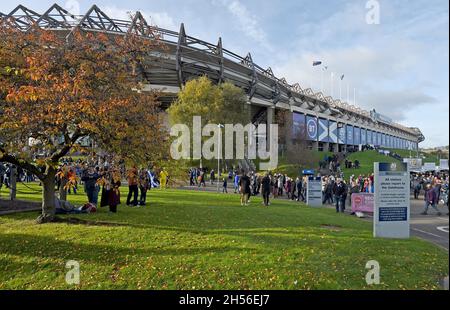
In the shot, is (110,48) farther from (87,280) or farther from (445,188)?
(445,188)

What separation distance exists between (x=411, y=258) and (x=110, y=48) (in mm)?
9863

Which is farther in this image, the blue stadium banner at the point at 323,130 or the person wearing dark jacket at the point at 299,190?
the blue stadium banner at the point at 323,130

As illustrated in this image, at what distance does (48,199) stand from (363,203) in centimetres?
1365

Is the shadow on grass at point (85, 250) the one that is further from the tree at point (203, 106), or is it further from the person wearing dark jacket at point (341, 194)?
the tree at point (203, 106)

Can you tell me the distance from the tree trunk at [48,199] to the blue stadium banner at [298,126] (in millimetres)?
51414

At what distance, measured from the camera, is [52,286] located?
644cm

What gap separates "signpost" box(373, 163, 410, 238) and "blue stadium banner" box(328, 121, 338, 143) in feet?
239

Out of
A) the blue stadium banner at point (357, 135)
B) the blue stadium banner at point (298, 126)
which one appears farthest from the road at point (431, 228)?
the blue stadium banner at point (357, 135)

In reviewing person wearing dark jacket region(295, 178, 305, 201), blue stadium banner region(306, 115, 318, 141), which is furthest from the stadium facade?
person wearing dark jacket region(295, 178, 305, 201)

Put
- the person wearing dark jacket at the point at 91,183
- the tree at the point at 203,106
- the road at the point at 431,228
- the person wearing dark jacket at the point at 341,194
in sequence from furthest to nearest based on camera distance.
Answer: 1. the tree at the point at 203,106
2. the person wearing dark jacket at the point at 341,194
3. the person wearing dark jacket at the point at 91,183
4. the road at the point at 431,228

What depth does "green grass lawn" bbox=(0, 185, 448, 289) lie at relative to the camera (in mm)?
6367

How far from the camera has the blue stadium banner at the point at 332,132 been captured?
8085 centimetres

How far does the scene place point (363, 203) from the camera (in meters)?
16.6

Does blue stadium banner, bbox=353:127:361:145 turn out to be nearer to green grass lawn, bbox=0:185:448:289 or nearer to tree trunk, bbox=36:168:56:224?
green grass lawn, bbox=0:185:448:289
